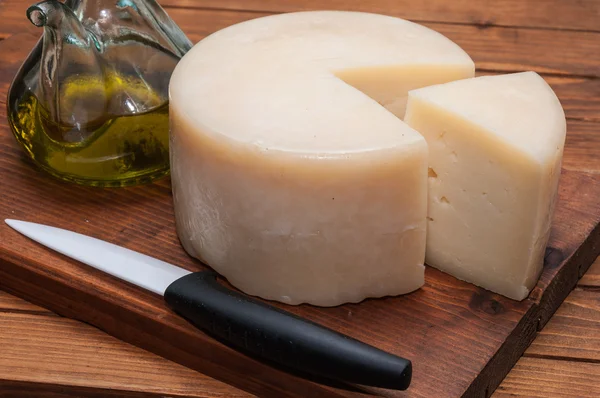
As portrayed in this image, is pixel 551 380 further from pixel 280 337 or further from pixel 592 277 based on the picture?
pixel 280 337

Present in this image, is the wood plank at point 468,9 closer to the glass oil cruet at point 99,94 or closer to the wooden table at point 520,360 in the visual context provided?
the wooden table at point 520,360

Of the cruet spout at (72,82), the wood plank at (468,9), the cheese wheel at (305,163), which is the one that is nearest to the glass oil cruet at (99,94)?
the cruet spout at (72,82)

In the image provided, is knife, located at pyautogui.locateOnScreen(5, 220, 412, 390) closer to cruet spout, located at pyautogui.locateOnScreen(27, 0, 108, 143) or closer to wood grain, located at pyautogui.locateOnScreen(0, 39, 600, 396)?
wood grain, located at pyautogui.locateOnScreen(0, 39, 600, 396)

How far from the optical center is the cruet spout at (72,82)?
4.87 ft

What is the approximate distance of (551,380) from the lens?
1303 mm

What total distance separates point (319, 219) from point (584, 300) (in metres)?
0.43

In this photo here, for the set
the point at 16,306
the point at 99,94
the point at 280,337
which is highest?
the point at 99,94

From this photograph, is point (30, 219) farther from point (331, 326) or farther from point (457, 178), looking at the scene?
point (457, 178)

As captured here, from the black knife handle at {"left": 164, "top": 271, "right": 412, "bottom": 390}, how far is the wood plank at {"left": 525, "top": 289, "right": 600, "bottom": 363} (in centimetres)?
30

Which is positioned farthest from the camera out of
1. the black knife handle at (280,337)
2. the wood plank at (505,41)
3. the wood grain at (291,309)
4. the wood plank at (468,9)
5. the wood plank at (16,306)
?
the wood plank at (468,9)

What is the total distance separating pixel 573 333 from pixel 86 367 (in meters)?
0.65

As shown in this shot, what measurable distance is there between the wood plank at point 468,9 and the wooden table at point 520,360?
19mm

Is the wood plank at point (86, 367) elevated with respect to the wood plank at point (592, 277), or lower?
lower

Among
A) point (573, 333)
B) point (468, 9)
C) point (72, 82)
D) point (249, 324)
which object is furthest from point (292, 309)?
point (468, 9)
